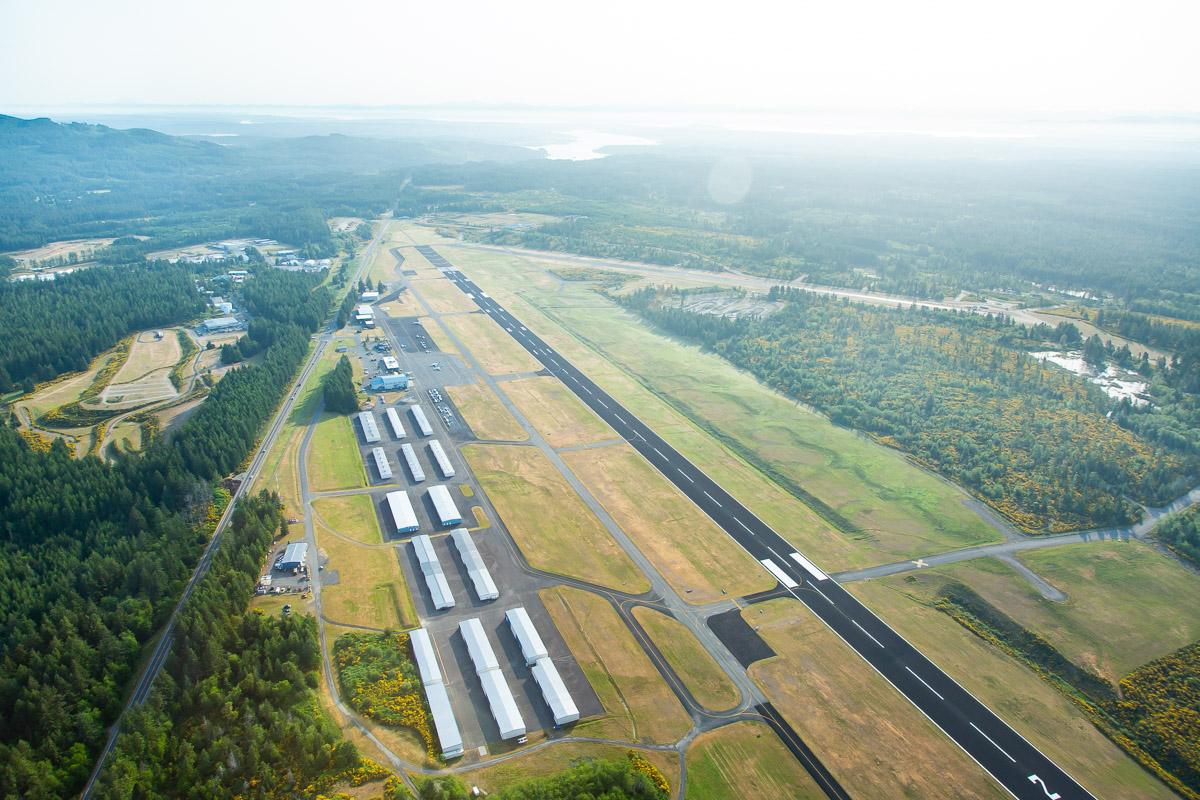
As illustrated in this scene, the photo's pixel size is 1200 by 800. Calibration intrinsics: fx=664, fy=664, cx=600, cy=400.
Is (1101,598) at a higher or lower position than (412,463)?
lower

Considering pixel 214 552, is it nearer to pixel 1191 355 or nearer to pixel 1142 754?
pixel 1142 754

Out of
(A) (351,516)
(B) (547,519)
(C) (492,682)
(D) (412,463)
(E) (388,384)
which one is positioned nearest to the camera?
(C) (492,682)

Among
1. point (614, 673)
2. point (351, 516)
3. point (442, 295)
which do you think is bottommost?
point (614, 673)

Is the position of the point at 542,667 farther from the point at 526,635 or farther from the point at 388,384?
the point at 388,384

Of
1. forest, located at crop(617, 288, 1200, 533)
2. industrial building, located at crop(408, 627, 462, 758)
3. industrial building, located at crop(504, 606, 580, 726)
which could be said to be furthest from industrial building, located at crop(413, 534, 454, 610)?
forest, located at crop(617, 288, 1200, 533)

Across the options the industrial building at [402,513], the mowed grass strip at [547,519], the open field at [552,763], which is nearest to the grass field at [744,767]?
the open field at [552,763]

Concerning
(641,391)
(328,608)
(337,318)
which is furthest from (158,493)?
(337,318)

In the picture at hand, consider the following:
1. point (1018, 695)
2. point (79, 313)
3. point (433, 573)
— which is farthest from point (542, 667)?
point (79, 313)

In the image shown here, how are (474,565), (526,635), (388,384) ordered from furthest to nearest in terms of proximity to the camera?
(388,384), (474,565), (526,635)
